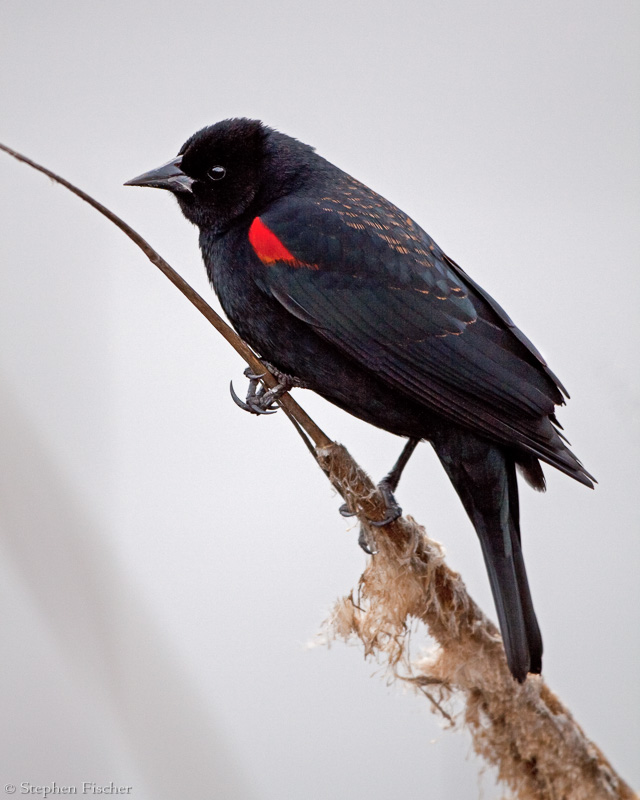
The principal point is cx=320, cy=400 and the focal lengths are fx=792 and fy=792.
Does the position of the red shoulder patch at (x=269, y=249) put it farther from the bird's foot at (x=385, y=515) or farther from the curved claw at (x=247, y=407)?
the bird's foot at (x=385, y=515)

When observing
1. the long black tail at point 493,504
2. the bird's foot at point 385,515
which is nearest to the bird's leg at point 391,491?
the bird's foot at point 385,515

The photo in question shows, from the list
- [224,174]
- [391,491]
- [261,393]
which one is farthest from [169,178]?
[391,491]

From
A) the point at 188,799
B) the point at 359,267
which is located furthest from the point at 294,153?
the point at 188,799

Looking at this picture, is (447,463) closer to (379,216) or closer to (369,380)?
(369,380)

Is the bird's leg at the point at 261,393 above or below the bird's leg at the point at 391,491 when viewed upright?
above

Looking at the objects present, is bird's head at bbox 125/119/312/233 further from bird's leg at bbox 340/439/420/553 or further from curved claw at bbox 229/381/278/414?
bird's leg at bbox 340/439/420/553

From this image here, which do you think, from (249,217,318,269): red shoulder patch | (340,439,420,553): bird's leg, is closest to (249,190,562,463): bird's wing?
(249,217,318,269): red shoulder patch

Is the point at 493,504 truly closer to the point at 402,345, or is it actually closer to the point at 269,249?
the point at 402,345
